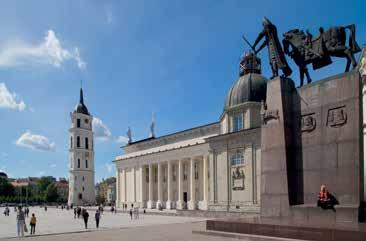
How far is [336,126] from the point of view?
56.1 ft

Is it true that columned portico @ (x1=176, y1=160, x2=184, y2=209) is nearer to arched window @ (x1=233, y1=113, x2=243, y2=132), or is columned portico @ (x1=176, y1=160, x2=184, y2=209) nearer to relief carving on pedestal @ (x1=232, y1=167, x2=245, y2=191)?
arched window @ (x1=233, y1=113, x2=243, y2=132)

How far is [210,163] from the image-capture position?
213 feet

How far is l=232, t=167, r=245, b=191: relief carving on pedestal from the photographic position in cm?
5909

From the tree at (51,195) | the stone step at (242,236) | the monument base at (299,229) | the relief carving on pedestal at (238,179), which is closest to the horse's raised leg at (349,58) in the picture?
the monument base at (299,229)

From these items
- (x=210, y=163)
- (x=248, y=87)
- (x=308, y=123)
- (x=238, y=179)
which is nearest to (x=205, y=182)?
(x=210, y=163)


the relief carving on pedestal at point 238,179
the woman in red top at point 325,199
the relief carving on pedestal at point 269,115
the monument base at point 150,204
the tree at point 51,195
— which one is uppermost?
the relief carving on pedestal at point 269,115

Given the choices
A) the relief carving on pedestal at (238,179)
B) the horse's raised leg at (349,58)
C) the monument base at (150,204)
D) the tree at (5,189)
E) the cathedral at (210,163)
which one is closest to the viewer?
the horse's raised leg at (349,58)

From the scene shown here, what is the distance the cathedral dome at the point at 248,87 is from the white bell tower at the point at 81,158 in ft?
278

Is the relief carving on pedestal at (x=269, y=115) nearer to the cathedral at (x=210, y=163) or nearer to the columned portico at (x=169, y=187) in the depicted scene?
the cathedral at (x=210, y=163)

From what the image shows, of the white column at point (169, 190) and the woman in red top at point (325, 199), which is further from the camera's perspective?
the white column at point (169, 190)

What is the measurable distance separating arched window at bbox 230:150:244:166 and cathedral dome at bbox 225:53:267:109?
9.00m

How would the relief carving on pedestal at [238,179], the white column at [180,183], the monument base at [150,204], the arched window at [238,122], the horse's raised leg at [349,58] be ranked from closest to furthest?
1. the horse's raised leg at [349,58]
2. the relief carving on pedestal at [238,179]
3. the arched window at [238,122]
4. the white column at [180,183]
5. the monument base at [150,204]

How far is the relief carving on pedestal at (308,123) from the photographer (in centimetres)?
1811

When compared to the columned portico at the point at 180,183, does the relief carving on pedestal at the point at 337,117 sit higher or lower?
higher
